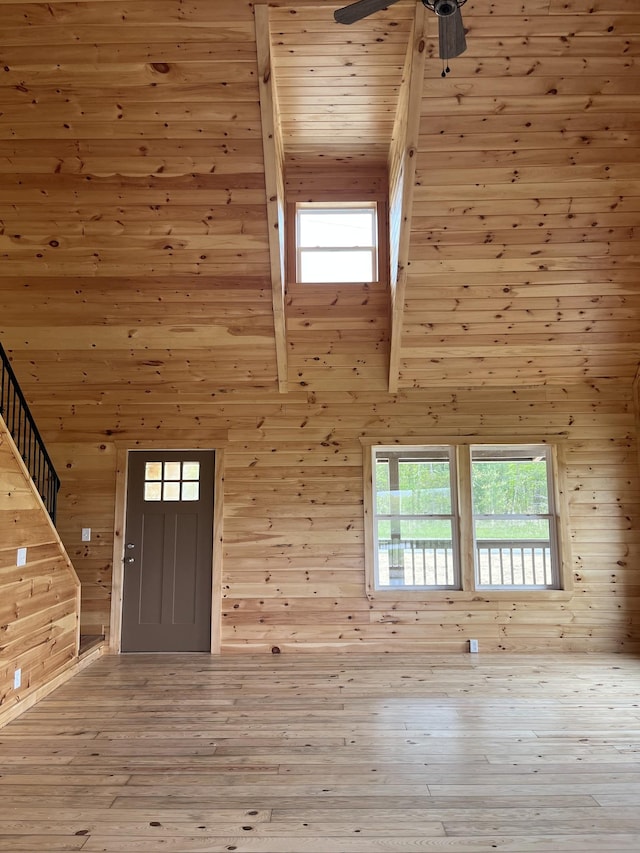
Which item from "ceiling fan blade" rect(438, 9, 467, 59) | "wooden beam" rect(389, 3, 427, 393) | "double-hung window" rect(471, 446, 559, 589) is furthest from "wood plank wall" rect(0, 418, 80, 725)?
"double-hung window" rect(471, 446, 559, 589)

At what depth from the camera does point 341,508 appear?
571 cm

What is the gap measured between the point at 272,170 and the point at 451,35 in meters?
1.69

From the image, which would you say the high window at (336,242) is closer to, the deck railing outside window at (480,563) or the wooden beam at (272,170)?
the wooden beam at (272,170)

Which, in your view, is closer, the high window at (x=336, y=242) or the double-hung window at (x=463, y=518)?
the high window at (x=336, y=242)

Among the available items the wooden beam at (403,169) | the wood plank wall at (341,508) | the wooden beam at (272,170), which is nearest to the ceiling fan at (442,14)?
the wooden beam at (403,169)

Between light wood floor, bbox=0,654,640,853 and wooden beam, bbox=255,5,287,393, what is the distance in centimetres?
284

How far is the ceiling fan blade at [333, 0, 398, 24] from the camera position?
8.94 ft

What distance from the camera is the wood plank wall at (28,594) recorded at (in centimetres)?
384

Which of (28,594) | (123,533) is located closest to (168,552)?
(123,533)

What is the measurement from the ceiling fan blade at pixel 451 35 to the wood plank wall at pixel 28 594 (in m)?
3.31

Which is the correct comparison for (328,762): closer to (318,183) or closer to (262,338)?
(262,338)

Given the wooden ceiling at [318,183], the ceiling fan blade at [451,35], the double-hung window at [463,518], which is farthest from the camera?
the double-hung window at [463,518]

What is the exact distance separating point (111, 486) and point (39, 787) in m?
3.13

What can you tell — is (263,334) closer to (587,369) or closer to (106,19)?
(106,19)
